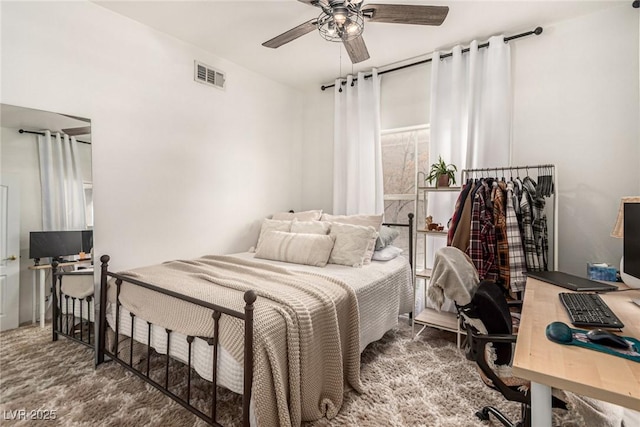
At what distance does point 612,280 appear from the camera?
6.55 ft

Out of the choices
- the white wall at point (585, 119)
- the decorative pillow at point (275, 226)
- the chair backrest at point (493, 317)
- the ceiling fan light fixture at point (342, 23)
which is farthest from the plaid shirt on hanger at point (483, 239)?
the decorative pillow at point (275, 226)

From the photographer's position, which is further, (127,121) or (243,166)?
(243,166)

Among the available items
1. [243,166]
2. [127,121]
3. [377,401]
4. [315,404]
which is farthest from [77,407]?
[243,166]

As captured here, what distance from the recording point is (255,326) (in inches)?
57.5

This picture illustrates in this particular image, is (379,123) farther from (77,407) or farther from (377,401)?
(77,407)

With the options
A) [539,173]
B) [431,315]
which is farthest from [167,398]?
[539,173]

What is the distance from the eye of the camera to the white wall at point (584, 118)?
2375mm

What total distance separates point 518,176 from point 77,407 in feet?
11.6

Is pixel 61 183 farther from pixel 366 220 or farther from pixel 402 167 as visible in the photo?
pixel 402 167

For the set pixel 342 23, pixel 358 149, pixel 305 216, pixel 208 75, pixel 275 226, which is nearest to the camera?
pixel 342 23

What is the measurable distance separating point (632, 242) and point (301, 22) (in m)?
2.71

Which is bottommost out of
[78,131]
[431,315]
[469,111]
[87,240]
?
[431,315]

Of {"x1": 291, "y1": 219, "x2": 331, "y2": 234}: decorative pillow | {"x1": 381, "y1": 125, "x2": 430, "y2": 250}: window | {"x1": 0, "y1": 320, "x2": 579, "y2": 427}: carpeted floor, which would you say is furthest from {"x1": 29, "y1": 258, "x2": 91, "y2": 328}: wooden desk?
{"x1": 381, "y1": 125, "x2": 430, "y2": 250}: window

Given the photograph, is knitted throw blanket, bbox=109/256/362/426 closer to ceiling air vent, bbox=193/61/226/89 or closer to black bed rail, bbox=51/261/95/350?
black bed rail, bbox=51/261/95/350
